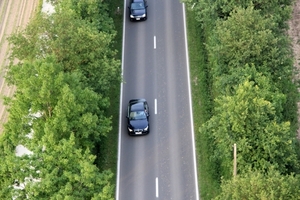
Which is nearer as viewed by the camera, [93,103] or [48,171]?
[48,171]

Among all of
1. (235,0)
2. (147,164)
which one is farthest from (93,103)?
(235,0)


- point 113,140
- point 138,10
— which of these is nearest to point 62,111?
point 113,140

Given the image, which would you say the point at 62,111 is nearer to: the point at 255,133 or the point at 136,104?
the point at 136,104

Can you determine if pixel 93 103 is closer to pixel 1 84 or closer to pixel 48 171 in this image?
pixel 48 171

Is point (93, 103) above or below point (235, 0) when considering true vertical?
below

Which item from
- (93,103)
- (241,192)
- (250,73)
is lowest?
(241,192)

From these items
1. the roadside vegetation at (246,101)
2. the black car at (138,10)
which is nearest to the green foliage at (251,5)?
the roadside vegetation at (246,101)

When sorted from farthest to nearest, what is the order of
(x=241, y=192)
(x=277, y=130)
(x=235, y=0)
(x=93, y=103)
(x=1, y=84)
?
1. (x=1, y=84)
2. (x=235, y=0)
3. (x=93, y=103)
4. (x=277, y=130)
5. (x=241, y=192)

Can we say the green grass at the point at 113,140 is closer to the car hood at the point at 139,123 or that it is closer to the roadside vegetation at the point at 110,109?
the roadside vegetation at the point at 110,109
